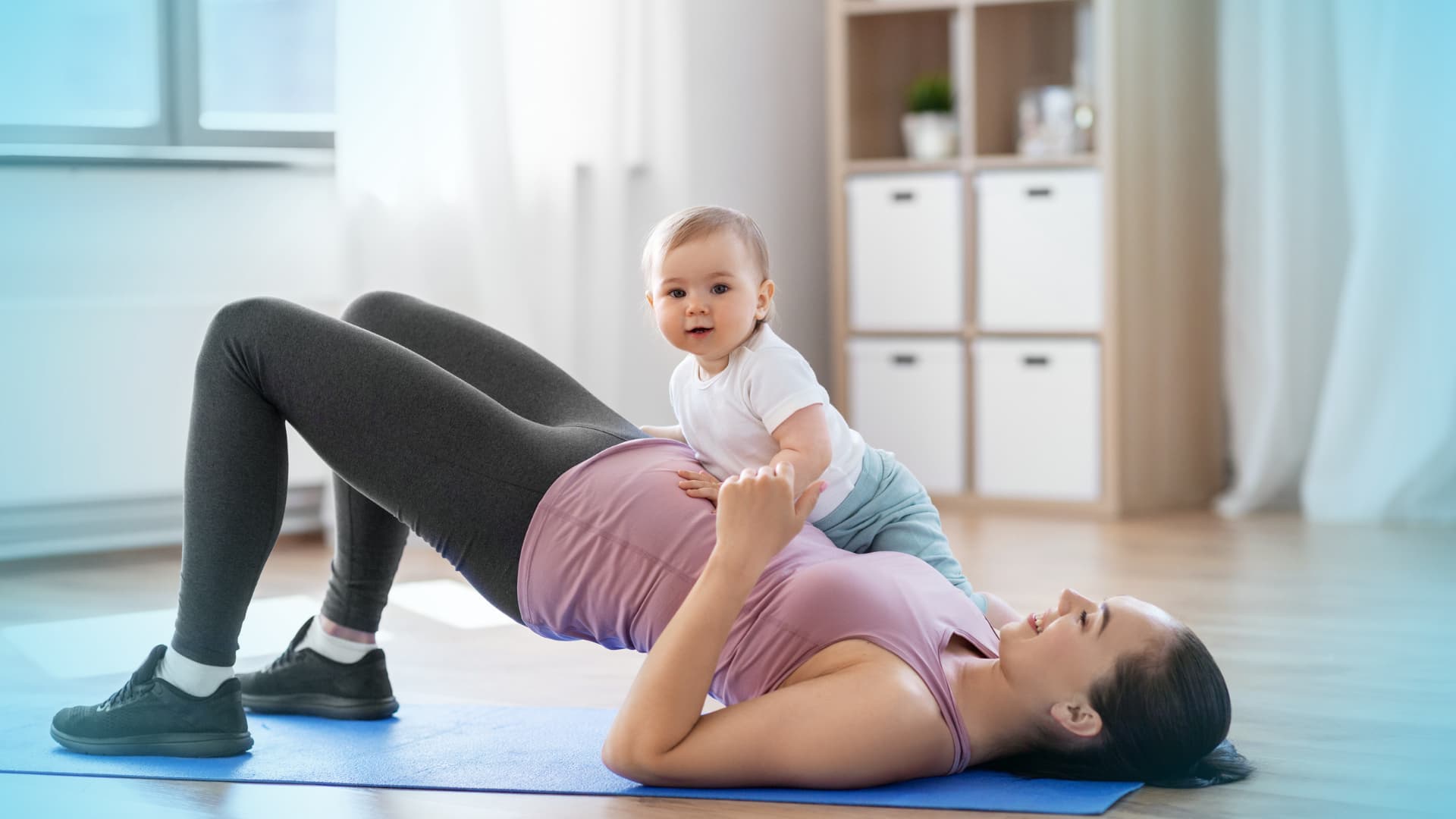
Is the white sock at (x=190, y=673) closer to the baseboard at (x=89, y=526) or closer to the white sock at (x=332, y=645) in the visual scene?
the white sock at (x=332, y=645)

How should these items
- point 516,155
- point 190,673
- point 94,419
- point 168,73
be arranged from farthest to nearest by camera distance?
point 516,155 < point 168,73 < point 94,419 < point 190,673

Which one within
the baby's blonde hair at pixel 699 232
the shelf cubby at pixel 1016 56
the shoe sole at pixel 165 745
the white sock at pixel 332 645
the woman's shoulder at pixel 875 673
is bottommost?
the shoe sole at pixel 165 745

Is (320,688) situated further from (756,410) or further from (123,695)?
(756,410)

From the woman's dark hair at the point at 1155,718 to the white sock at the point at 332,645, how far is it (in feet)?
2.77

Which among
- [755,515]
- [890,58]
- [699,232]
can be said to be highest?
[890,58]

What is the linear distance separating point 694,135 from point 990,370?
0.98 metres

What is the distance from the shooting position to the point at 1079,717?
1.45 meters

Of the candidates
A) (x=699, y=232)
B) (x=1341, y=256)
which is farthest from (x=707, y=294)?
(x=1341, y=256)

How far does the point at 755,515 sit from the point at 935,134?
278 cm

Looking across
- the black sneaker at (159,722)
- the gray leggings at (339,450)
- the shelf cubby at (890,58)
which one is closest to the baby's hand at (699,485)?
the gray leggings at (339,450)

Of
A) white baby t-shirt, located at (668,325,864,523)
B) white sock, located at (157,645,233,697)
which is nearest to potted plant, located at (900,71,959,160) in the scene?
white baby t-shirt, located at (668,325,864,523)

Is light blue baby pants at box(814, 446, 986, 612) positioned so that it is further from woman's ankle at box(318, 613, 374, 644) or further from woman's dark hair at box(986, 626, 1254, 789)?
woman's ankle at box(318, 613, 374, 644)

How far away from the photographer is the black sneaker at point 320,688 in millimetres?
1887

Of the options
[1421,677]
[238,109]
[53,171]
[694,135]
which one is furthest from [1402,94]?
[53,171]
